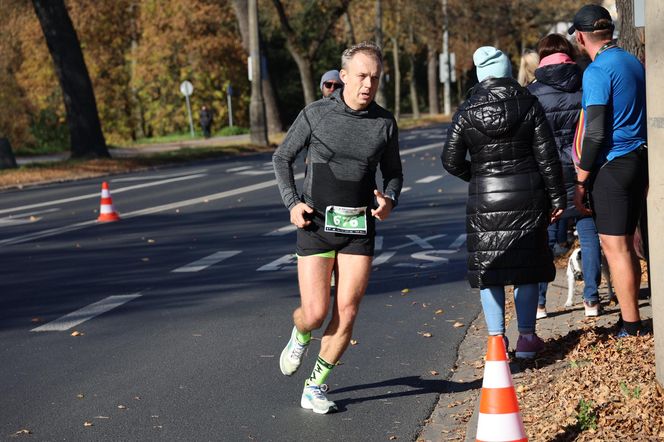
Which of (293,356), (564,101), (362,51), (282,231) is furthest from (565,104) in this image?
(282,231)

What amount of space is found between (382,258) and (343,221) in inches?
257

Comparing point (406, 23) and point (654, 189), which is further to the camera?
point (406, 23)

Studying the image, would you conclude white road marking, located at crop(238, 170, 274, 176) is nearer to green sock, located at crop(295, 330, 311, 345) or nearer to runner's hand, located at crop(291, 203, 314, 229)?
green sock, located at crop(295, 330, 311, 345)

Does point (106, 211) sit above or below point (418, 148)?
above

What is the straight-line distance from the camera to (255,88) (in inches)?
1522

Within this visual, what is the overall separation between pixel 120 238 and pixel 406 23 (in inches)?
1926

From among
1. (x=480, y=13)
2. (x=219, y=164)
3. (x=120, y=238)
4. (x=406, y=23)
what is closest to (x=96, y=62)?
(x=406, y=23)

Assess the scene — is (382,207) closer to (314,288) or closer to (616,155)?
(314,288)

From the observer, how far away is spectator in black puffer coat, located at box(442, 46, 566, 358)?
6.60m

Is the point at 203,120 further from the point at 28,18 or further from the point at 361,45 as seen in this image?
the point at 361,45

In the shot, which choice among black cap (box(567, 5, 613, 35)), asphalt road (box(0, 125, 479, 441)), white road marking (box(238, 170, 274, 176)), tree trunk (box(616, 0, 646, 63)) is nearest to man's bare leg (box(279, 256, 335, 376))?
asphalt road (box(0, 125, 479, 441))

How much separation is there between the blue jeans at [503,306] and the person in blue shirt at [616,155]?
55 cm

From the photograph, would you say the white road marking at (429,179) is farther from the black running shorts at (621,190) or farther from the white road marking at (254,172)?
the black running shorts at (621,190)

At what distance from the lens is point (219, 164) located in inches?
1270
